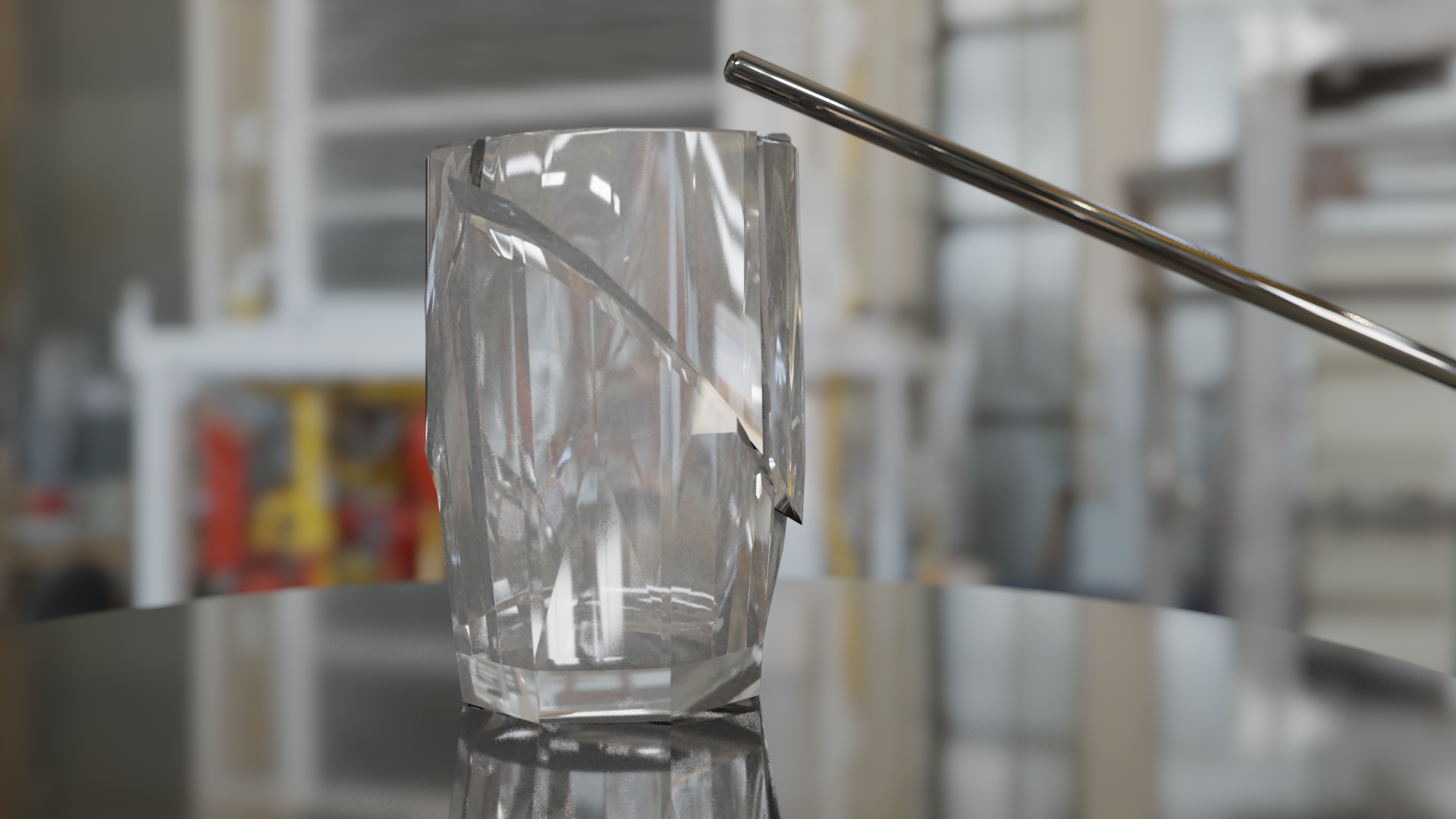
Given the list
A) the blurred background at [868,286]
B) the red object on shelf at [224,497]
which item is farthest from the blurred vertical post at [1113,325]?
the red object on shelf at [224,497]

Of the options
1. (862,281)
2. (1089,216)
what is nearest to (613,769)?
(1089,216)

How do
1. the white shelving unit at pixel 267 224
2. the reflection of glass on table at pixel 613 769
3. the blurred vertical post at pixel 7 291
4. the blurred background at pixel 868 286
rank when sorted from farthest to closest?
1. the blurred vertical post at pixel 7 291
2. the white shelving unit at pixel 267 224
3. the blurred background at pixel 868 286
4. the reflection of glass on table at pixel 613 769

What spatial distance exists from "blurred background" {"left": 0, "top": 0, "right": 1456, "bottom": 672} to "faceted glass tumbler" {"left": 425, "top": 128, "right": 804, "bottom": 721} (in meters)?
1.08

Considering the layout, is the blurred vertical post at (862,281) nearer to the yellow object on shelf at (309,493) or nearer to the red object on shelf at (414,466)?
the red object on shelf at (414,466)

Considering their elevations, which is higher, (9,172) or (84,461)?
(9,172)

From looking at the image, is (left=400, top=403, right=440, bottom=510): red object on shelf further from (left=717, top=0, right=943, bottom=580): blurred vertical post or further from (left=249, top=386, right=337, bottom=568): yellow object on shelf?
(left=717, top=0, right=943, bottom=580): blurred vertical post

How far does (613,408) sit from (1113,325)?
119 cm

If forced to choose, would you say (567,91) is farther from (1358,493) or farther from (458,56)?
(1358,493)

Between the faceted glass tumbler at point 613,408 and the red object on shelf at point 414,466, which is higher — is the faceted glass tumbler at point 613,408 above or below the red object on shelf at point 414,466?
above

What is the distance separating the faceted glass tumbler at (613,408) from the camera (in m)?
0.23

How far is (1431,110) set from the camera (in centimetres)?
124

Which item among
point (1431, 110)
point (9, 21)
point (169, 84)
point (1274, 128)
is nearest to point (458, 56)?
point (169, 84)

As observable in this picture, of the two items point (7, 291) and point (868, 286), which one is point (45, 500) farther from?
point (868, 286)

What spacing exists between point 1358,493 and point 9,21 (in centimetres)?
178
